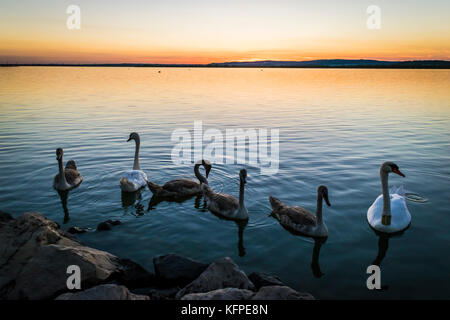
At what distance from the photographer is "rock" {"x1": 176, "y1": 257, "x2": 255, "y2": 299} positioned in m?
7.30

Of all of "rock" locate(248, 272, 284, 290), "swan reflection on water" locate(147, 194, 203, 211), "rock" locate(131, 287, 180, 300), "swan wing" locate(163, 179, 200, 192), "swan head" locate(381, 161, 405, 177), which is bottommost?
"rock" locate(131, 287, 180, 300)

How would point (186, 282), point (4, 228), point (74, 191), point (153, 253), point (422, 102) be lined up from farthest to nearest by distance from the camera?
point (422, 102)
point (74, 191)
point (153, 253)
point (4, 228)
point (186, 282)

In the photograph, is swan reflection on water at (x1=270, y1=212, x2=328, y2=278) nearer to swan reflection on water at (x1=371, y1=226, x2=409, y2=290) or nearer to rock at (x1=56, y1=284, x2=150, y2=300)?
swan reflection on water at (x1=371, y1=226, x2=409, y2=290)

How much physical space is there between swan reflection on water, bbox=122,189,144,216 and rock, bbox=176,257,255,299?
486cm

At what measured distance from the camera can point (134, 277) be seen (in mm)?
7918

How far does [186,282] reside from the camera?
26.2ft

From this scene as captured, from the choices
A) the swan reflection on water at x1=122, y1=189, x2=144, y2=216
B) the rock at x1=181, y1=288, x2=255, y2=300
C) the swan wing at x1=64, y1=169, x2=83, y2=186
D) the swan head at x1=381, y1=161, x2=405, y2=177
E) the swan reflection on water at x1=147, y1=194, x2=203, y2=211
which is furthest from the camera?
the swan wing at x1=64, y1=169, x2=83, y2=186

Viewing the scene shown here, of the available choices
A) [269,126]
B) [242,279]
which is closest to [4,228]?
[242,279]

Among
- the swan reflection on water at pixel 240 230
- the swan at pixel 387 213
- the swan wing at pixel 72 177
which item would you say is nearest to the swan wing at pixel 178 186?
the swan reflection on water at pixel 240 230

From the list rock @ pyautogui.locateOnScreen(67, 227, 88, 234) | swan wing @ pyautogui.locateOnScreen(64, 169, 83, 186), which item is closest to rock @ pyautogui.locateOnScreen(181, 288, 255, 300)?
rock @ pyautogui.locateOnScreen(67, 227, 88, 234)

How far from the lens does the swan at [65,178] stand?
13241 mm

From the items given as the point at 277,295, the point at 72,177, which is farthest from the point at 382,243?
the point at 72,177

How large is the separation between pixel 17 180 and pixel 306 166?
1227cm
